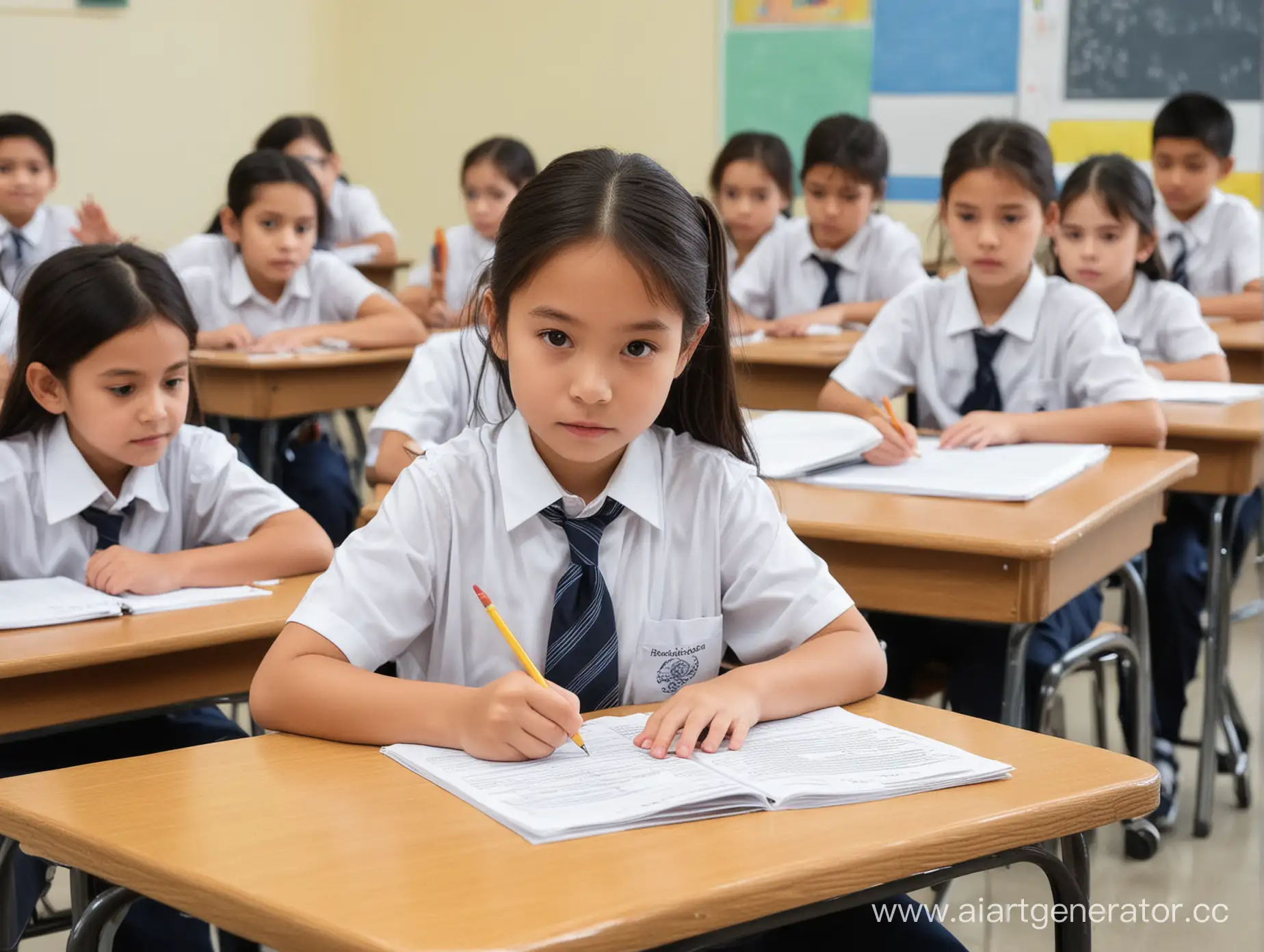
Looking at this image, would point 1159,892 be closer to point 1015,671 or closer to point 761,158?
point 1015,671

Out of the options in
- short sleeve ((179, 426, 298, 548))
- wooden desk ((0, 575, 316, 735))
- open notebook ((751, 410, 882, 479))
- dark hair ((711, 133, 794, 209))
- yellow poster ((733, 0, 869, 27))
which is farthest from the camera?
yellow poster ((733, 0, 869, 27))

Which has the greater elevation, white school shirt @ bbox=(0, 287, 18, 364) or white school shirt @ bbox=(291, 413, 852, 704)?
white school shirt @ bbox=(0, 287, 18, 364)

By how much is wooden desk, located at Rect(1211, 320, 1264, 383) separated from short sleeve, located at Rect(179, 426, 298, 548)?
2.37m

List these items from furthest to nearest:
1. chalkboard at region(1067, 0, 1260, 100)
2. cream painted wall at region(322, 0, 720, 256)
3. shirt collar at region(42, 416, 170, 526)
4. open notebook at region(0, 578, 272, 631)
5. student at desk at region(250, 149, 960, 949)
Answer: cream painted wall at region(322, 0, 720, 256)
chalkboard at region(1067, 0, 1260, 100)
shirt collar at region(42, 416, 170, 526)
open notebook at region(0, 578, 272, 631)
student at desk at region(250, 149, 960, 949)

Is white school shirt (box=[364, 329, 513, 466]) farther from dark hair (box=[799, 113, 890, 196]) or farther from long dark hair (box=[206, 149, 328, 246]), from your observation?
dark hair (box=[799, 113, 890, 196])

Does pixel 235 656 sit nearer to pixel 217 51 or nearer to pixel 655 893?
pixel 655 893

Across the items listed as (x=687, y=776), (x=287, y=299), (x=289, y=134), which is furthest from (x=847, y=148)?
(x=687, y=776)

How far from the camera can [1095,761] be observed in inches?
44.4

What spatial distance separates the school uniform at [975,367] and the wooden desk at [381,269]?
10.3 feet

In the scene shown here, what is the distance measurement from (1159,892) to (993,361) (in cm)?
95

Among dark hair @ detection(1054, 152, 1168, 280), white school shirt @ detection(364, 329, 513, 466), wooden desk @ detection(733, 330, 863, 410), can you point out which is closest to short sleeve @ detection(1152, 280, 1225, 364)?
dark hair @ detection(1054, 152, 1168, 280)

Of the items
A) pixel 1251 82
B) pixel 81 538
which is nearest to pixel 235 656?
pixel 81 538

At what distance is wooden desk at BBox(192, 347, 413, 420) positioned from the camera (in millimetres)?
3330

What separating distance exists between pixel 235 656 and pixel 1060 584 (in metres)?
0.99
